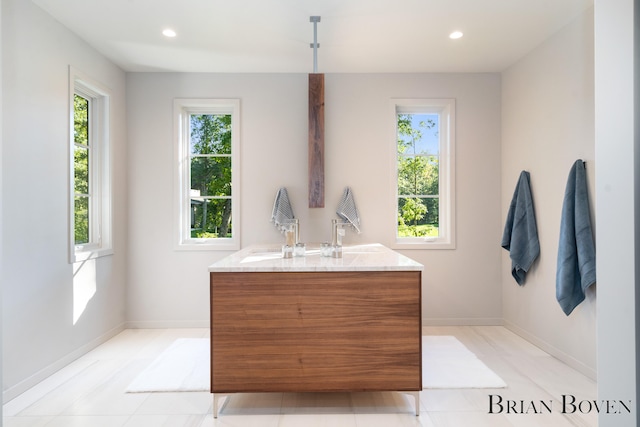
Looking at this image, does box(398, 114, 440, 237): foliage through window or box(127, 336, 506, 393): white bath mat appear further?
box(398, 114, 440, 237): foliage through window

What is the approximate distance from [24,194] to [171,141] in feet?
5.06

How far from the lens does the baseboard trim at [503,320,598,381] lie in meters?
2.71

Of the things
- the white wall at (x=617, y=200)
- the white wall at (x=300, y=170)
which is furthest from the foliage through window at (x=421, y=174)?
the white wall at (x=617, y=200)

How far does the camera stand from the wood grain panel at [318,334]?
214 centimetres

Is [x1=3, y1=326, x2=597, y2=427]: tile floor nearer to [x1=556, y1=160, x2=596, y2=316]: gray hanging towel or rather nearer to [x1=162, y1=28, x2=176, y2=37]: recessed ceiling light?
[x1=556, y1=160, x2=596, y2=316]: gray hanging towel

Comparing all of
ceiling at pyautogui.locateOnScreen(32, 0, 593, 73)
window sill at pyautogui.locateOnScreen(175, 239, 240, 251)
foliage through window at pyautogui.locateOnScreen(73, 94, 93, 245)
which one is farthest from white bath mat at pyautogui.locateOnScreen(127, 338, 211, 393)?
ceiling at pyautogui.locateOnScreen(32, 0, 593, 73)

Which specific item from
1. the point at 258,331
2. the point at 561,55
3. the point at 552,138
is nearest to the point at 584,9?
the point at 561,55

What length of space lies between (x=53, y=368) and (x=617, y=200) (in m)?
3.29

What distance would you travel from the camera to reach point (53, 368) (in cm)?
279

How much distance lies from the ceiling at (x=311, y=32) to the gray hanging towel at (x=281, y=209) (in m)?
1.17

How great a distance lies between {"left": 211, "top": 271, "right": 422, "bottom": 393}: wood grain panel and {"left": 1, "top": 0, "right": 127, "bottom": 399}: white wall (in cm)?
130

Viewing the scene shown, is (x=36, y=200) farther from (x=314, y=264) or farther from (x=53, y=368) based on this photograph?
(x=314, y=264)

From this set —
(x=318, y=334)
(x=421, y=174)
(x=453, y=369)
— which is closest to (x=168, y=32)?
(x=318, y=334)

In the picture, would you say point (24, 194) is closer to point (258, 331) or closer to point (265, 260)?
point (265, 260)
